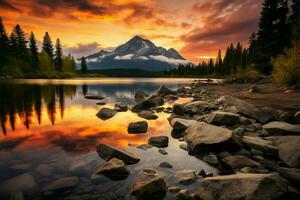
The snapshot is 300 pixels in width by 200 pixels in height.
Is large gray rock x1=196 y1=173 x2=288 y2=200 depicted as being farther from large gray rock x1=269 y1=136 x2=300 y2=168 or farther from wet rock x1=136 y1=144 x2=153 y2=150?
wet rock x1=136 y1=144 x2=153 y2=150

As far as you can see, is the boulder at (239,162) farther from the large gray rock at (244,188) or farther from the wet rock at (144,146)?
the wet rock at (144,146)

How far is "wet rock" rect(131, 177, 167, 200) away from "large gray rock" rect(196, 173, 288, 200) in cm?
81

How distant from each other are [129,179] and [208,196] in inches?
81.4

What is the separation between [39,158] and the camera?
21.7ft

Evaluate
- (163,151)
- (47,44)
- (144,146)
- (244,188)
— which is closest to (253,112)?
(163,151)

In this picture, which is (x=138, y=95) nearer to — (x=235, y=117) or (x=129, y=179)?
(x=235, y=117)

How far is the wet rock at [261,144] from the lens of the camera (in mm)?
6178

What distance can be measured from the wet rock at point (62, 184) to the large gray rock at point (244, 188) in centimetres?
295

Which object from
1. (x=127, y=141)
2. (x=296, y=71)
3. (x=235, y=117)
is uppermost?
(x=296, y=71)

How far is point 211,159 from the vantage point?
6207 mm

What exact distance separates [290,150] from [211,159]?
2080mm

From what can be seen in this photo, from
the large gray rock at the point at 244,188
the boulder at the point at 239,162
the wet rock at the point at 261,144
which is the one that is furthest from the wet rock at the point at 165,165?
the wet rock at the point at 261,144

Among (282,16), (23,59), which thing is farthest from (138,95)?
(23,59)

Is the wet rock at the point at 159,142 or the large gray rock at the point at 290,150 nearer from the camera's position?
the large gray rock at the point at 290,150
